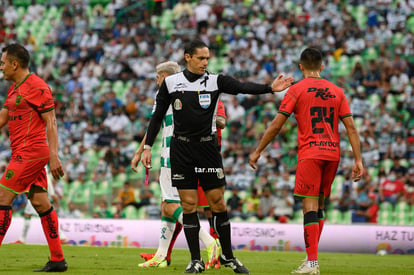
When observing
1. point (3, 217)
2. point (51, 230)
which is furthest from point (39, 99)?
point (51, 230)

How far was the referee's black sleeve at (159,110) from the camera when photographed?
8727 mm

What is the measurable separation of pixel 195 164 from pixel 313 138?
1.41m

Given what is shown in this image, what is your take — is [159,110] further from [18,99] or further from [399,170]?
[399,170]

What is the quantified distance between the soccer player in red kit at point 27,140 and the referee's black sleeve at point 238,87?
189 cm

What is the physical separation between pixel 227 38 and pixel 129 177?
7.84 metres

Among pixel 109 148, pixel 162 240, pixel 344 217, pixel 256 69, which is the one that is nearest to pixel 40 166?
pixel 162 240

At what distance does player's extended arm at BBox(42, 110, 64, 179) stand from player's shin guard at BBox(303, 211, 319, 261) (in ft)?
9.21

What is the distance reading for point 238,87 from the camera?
845 centimetres

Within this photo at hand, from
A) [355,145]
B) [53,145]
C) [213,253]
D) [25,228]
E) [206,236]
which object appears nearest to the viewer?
[53,145]

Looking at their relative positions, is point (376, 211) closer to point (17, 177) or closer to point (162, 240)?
point (162, 240)

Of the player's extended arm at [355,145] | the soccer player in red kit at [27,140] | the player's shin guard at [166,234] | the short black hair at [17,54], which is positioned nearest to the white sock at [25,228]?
the player's shin guard at [166,234]

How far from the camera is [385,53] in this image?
24203mm

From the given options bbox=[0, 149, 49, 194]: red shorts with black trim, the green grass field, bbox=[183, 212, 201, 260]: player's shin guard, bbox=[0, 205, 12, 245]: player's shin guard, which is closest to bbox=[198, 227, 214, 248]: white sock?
the green grass field

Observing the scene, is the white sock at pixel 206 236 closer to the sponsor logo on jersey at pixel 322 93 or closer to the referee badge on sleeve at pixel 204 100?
the referee badge on sleeve at pixel 204 100
